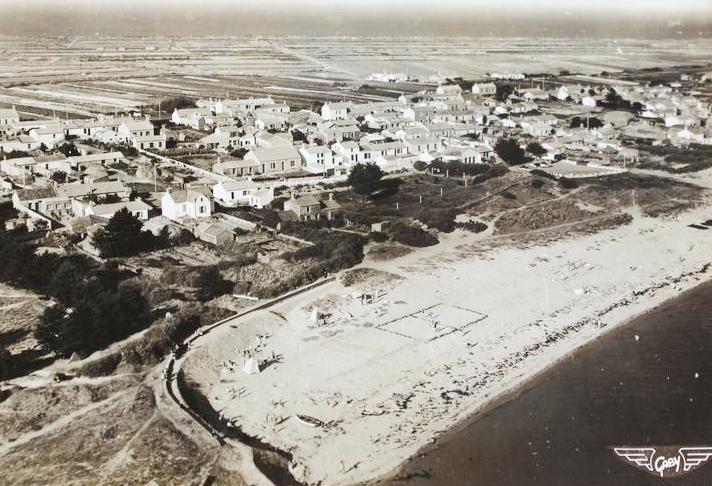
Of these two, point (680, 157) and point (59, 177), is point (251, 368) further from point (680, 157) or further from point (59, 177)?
point (680, 157)

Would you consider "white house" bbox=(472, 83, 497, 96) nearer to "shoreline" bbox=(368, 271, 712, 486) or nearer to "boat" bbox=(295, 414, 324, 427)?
"shoreline" bbox=(368, 271, 712, 486)

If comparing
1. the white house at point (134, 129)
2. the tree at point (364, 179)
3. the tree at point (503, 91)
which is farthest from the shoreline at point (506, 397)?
the tree at point (503, 91)

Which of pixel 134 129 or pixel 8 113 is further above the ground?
pixel 8 113

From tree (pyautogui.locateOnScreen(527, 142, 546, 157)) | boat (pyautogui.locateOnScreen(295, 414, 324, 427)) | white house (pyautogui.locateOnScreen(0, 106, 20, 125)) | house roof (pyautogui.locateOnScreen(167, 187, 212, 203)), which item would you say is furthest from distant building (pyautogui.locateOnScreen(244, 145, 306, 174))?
boat (pyautogui.locateOnScreen(295, 414, 324, 427))

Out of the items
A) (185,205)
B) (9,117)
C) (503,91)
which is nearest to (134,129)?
(9,117)

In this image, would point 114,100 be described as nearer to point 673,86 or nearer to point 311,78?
point 311,78
